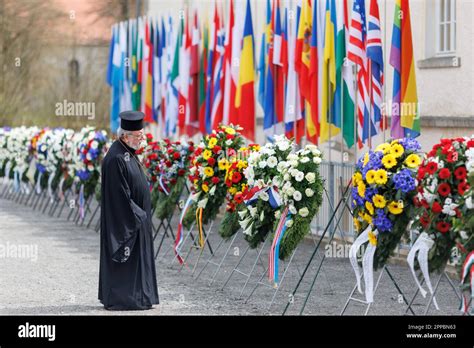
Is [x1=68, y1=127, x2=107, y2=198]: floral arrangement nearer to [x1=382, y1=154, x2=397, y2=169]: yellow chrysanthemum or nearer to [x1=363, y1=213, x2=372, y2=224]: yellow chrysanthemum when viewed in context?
[x1=363, y1=213, x2=372, y2=224]: yellow chrysanthemum

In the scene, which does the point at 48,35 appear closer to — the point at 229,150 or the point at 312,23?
the point at 312,23

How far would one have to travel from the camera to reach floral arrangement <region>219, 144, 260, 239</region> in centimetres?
1375

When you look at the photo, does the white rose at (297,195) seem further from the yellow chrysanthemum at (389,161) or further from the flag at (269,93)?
the flag at (269,93)

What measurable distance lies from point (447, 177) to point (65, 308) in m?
4.40

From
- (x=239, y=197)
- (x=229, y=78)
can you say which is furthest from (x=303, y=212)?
(x=229, y=78)

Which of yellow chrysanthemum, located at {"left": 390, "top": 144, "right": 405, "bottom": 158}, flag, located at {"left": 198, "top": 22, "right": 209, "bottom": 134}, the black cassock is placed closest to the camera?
yellow chrysanthemum, located at {"left": 390, "top": 144, "right": 405, "bottom": 158}

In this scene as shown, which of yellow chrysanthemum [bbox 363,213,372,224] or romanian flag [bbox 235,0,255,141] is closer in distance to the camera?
yellow chrysanthemum [bbox 363,213,372,224]

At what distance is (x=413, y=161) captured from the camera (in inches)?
407

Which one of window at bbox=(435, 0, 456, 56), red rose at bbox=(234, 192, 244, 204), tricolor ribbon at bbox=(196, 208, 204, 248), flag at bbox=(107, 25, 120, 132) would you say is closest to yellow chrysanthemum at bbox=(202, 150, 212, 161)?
tricolor ribbon at bbox=(196, 208, 204, 248)

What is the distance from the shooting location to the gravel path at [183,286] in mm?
12445

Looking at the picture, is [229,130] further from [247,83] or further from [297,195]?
[247,83]

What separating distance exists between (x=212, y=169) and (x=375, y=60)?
2879mm

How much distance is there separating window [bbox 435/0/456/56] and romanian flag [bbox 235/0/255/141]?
426cm

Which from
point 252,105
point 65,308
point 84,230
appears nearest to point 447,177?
point 65,308
